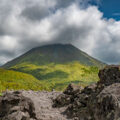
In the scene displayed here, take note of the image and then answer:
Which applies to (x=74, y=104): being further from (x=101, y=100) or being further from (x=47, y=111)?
(x=101, y=100)

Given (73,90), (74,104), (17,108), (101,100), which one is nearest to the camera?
(101,100)

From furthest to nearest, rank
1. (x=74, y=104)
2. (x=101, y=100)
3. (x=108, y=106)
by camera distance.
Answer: (x=74, y=104)
(x=101, y=100)
(x=108, y=106)

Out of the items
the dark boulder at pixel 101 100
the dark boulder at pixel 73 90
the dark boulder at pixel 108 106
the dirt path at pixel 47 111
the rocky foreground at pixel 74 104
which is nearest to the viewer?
the dark boulder at pixel 108 106

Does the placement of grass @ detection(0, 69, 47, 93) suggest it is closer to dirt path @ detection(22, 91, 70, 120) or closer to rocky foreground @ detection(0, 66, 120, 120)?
dirt path @ detection(22, 91, 70, 120)

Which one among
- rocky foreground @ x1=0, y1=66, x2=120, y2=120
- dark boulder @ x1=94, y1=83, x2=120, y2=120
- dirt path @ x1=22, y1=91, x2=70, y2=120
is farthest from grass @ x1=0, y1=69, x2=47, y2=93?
dark boulder @ x1=94, y1=83, x2=120, y2=120

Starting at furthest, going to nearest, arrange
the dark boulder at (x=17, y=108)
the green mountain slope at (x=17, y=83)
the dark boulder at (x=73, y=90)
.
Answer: the green mountain slope at (x=17, y=83)
the dark boulder at (x=73, y=90)
the dark boulder at (x=17, y=108)

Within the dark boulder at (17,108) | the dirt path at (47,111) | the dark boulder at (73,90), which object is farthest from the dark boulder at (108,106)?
the dark boulder at (73,90)

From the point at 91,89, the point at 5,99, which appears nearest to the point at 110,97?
the point at 91,89

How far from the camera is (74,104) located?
81.8 ft

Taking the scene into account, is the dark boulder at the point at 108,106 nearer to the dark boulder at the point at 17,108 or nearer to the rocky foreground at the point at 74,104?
the rocky foreground at the point at 74,104

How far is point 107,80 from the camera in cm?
2136

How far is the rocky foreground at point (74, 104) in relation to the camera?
45.4ft

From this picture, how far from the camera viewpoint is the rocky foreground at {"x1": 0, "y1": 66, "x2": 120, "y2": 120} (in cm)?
1384

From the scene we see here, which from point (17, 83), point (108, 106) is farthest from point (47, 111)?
point (17, 83)
